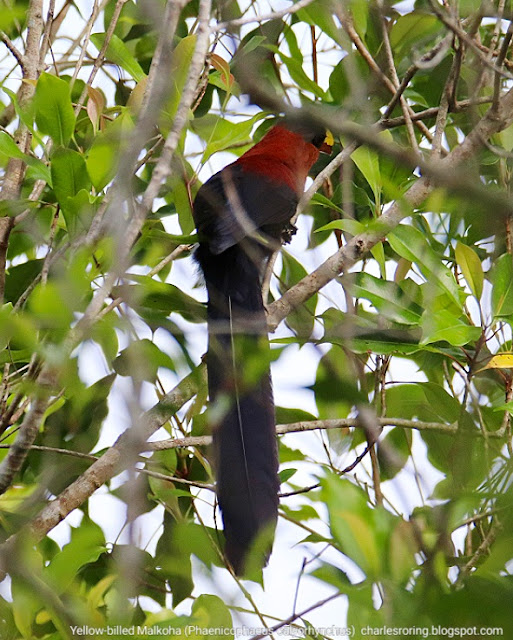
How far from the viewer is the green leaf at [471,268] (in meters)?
1.79

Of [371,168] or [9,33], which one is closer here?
[371,168]

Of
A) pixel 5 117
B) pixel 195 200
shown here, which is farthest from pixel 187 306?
pixel 5 117

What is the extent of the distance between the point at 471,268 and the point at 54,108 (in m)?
0.99

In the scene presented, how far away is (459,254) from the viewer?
1.80m

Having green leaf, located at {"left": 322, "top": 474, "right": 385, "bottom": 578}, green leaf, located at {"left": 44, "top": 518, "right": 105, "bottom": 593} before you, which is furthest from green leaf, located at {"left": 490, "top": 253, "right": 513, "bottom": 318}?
green leaf, located at {"left": 44, "top": 518, "right": 105, "bottom": 593}

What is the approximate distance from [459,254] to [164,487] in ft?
3.17

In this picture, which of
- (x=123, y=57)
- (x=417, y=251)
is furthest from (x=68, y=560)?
(x=123, y=57)

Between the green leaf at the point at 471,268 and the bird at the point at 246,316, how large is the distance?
16.6 inches

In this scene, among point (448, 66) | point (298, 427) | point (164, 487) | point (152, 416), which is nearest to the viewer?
point (152, 416)

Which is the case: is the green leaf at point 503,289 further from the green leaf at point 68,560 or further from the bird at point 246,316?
the green leaf at point 68,560

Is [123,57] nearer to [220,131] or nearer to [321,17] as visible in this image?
[220,131]

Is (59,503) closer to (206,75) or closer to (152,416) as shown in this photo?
(152,416)

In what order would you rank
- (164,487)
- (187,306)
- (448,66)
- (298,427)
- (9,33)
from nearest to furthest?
1. (187,306)
2. (298,427)
3. (164,487)
4. (448,66)
5. (9,33)

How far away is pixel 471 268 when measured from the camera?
1.79 metres
